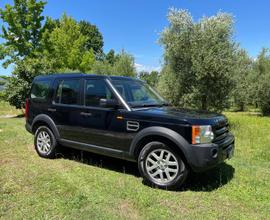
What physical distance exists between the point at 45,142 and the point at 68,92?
1.36 m

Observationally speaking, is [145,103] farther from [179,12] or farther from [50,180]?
[179,12]

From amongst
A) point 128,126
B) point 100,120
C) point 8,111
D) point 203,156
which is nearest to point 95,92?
point 100,120

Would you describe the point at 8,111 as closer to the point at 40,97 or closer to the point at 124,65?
the point at 124,65

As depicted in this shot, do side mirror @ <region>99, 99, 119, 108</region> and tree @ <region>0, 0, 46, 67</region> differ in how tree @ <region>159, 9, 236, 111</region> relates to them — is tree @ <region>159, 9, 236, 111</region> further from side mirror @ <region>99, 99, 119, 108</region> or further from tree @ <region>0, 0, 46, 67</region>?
tree @ <region>0, 0, 46, 67</region>

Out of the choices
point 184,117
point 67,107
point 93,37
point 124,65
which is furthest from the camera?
point 93,37

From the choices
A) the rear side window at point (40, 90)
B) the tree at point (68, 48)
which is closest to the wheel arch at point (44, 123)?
the rear side window at point (40, 90)

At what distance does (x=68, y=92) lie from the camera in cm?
628

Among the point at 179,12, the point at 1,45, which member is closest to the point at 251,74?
the point at 179,12

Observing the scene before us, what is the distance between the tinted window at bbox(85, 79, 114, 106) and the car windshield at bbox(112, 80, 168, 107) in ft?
0.67

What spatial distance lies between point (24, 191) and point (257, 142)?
6.87 metres

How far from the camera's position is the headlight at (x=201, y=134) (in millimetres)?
4547

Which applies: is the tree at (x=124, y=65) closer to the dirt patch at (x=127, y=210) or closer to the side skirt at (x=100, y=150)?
the side skirt at (x=100, y=150)

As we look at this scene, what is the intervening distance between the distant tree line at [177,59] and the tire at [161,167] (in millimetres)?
8268

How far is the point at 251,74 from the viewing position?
86.6 feet
